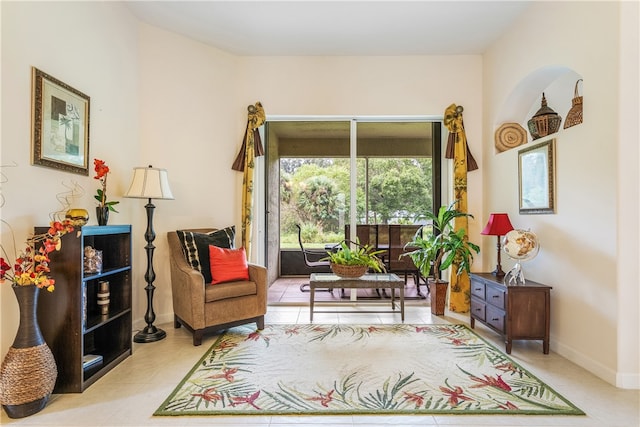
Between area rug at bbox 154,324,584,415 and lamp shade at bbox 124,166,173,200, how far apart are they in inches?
58.0

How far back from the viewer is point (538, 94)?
3.59m

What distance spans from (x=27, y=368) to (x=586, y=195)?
3906 millimetres

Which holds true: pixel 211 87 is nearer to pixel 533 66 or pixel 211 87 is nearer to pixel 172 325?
pixel 172 325

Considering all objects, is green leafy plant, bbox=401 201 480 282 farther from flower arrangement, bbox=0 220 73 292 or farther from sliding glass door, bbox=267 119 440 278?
flower arrangement, bbox=0 220 73 292

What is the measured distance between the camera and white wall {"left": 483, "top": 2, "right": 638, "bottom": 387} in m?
2.30

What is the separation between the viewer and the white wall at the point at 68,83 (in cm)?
211

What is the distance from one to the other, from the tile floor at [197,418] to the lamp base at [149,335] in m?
0.15

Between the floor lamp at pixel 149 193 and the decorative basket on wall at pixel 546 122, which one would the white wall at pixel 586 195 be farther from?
the floor lamp at pixel 149 193

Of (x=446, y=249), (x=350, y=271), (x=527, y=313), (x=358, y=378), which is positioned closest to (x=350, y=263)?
(x=350, y=271)

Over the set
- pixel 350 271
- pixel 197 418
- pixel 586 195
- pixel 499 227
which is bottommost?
pixel 197 418

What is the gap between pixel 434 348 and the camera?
2.93 metres

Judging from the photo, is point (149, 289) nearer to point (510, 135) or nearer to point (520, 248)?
point (520, 248)

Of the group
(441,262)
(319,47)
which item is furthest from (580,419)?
(319,47)

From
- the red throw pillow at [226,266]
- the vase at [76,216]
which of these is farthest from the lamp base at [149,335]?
the vase at [76,216]
